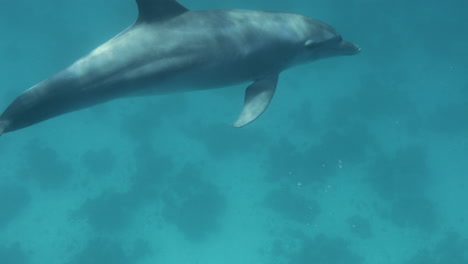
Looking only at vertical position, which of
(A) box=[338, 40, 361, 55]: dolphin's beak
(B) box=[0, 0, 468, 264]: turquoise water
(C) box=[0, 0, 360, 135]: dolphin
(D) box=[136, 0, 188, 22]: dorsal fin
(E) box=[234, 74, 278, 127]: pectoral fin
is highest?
(D) box=[136, 0, 188, 22]: dorsal fin

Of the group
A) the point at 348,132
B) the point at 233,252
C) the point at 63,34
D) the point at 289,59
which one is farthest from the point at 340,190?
the point at 63,34

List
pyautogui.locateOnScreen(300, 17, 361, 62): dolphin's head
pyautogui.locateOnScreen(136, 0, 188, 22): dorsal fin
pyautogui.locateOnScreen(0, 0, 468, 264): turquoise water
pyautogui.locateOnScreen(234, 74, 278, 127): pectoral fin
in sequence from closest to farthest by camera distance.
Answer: pyautogui.locateOnScreen(136, 0, 188, 22): dorsal fin → pyautogui.locateOnScreen(234, 74, 278, 127): pectoral fin → pyautogui.locateOnScreen(300, 17, 361, 62): dolphin's head → pyautogui.locateOnScreen(0, 0, 468, 264): turquoise water

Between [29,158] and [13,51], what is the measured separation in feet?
22.6

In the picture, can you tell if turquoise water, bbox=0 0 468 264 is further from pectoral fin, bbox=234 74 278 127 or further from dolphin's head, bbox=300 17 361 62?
pectoral fin, bbox=234 74 278 127

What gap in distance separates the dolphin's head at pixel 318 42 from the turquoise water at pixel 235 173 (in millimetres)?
11014

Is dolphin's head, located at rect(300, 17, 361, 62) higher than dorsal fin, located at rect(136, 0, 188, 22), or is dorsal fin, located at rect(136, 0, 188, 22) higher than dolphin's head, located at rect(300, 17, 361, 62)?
dorsal fin, located at rect(136, 0, 188, 22)

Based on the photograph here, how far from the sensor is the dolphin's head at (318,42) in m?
8.15

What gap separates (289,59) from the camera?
26.6ft

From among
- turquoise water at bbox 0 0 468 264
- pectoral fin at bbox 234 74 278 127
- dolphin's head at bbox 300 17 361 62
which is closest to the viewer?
pectoral fin at bbox 234 74 278 127

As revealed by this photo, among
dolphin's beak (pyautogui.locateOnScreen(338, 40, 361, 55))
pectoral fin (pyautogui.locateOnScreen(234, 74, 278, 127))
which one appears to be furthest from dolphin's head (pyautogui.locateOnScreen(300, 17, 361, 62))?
pectoral fin (pyautogui.locateOnScreen(234, 74, 278, 127))

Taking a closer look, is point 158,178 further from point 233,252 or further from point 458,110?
point 458,110

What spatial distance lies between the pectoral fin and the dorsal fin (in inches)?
82.9

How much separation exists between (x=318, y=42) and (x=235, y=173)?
38.7ft

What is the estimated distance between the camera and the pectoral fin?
7.34 metres
